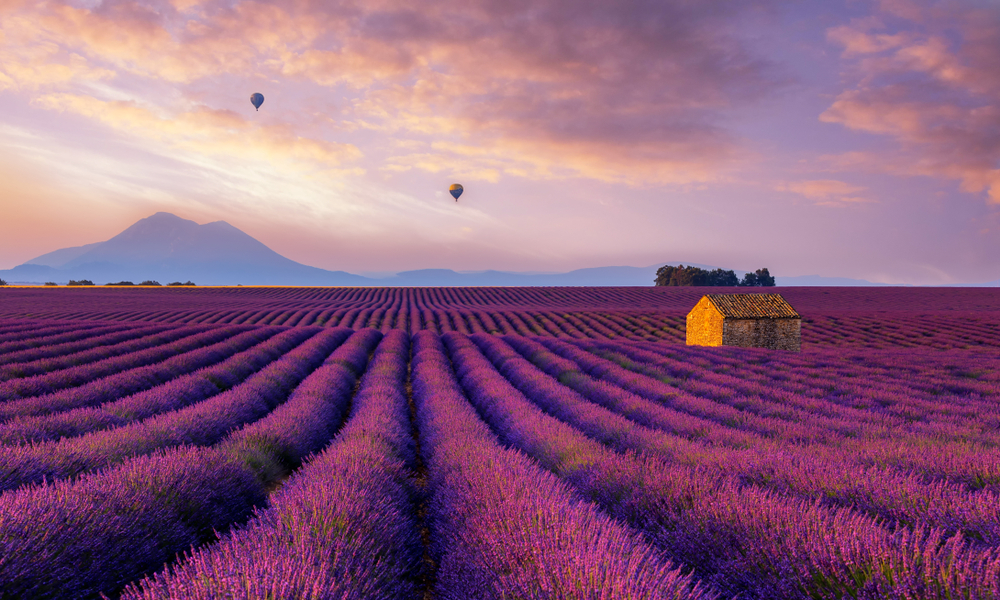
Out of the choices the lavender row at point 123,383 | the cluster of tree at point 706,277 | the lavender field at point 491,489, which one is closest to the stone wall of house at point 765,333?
the lavender field at point 491,489

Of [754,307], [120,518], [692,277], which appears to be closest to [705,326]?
[754,307]

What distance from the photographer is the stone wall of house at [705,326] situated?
654 inches

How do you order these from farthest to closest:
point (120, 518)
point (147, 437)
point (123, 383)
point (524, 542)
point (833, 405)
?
point (123, 383), point (833, 405), point (147, 437), point (120, 518), point (524, 542)

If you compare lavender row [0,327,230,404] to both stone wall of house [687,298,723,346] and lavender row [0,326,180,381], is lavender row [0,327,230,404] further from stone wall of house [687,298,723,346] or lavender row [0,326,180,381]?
stone wall of house [687,298,723,346]

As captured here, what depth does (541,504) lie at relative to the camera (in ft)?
7.48

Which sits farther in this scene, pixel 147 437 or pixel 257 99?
pixel 257 99

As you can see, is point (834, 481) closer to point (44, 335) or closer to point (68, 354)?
point (68, 354)

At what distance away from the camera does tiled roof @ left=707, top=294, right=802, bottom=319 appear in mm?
16547

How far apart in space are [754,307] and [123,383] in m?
19.6

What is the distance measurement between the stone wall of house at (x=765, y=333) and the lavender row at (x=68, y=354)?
19.3 meters

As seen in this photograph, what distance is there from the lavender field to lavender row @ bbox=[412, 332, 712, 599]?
0.05 feet

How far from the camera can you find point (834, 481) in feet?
9.75

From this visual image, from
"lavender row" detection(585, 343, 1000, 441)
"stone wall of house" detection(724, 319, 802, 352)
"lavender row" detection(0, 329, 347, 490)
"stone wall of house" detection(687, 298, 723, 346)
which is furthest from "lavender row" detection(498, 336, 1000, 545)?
"stone wall of house" detection(724, 319, 802, 352)

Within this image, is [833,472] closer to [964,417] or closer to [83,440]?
[964,417]
